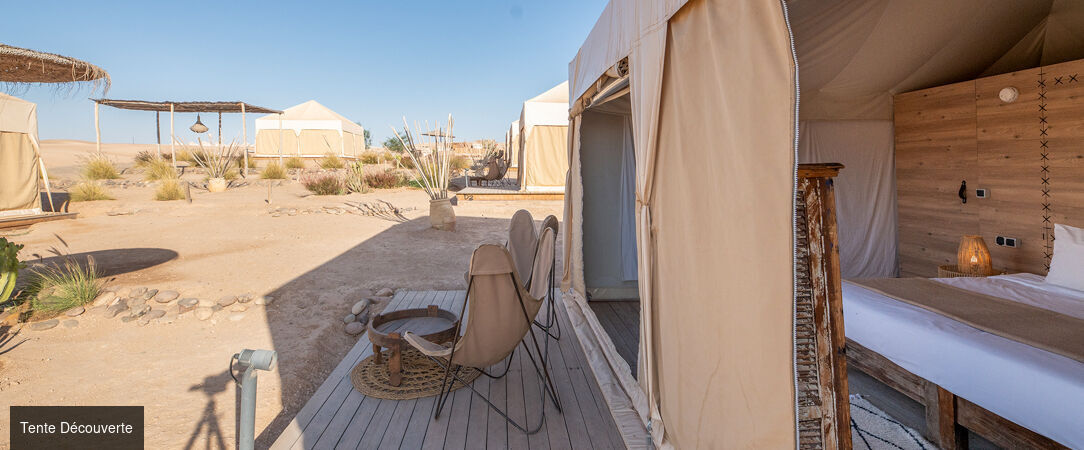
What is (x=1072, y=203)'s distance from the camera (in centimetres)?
317

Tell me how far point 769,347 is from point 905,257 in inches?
173

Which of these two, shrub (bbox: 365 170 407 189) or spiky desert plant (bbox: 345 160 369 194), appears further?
shrub (bbox: 365 170 407 189)

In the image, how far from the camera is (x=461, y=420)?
89.2 inches

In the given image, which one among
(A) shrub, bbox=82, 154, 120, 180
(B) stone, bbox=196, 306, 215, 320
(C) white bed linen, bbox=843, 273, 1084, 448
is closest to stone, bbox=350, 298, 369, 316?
(B) stone, bbox=196, 306, 215, 320

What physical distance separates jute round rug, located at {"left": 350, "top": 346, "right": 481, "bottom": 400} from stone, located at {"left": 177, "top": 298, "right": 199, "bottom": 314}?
244 centimetres

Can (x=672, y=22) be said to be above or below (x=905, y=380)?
above

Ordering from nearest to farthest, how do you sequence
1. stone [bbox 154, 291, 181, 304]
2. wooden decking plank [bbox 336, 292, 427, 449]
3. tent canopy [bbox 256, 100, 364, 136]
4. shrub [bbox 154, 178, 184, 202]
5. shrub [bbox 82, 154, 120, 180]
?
wooden decking plank [bbox 336, 292, 427, 449] < stone [bbox 154, 291, 181, 304] < shrub [bbox 154, 178, 184, 202] < shrub [bbox 82, 154, 120, 180] < tent canopy [bbox 256, 100, 364, 136]

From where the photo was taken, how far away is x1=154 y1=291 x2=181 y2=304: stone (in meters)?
4.38

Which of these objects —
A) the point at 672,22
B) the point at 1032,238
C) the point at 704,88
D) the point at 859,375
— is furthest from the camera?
the point at 1032,238

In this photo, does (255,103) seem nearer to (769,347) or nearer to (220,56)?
(220,56)

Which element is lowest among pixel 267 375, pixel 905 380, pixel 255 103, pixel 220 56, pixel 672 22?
pixel 267 375

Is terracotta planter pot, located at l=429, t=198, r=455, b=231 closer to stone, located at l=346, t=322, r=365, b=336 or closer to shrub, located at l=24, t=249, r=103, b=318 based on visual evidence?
stone, located at l=346, t=322, r=365, b=336

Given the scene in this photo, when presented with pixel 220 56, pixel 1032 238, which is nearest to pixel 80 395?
pixel 1032 238

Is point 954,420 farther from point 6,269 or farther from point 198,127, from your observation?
point 198,127
